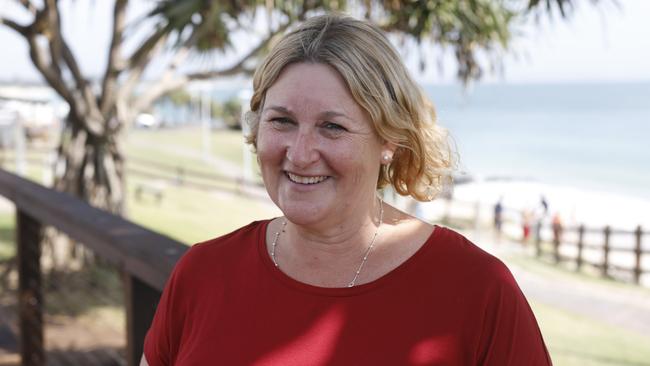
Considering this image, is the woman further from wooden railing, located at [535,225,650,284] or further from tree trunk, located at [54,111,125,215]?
wooden railing, located at [535,225,650,284]

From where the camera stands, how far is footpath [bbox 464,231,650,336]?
1036 cm

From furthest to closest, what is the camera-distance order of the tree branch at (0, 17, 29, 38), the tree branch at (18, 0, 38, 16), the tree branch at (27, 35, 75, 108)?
the tree branch at (27, 35, 75, 108) < the tree branch at (18, 0, 38, 16) < the tree branch at (0, 17, 29, 38)

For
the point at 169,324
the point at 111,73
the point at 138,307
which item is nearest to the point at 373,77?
the point at 169,324

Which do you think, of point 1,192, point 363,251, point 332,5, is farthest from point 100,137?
point 363,251

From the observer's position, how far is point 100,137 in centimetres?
704

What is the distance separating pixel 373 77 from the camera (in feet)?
4.35

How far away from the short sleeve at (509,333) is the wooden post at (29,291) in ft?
7.46

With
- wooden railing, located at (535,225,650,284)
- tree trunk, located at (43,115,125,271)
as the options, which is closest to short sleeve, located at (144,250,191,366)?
tree trunk, located at (43,115,125,271)

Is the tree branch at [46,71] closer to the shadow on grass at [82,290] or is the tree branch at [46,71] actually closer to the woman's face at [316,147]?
the shadow on grass at [82,290]

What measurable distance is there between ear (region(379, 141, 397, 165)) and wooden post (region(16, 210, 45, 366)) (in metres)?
2.03

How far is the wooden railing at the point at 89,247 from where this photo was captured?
5.87ft

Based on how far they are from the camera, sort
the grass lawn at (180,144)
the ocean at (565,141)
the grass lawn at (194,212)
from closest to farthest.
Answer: the grass lawn at (194,212), the grass lawn at (180,144), the ocean at (565,141)

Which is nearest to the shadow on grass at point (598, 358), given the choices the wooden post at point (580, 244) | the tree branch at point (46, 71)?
the tree branch at point (46, 71)

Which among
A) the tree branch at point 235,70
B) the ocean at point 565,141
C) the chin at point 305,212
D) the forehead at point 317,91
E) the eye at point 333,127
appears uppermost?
the tree branch at point 235,70
